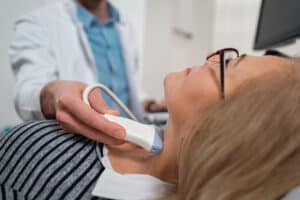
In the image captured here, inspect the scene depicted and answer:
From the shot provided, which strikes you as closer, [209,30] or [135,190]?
[135,190]

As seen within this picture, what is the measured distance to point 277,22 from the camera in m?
0.98

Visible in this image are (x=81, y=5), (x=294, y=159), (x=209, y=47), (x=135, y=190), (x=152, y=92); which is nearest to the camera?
(x=294, y=159)

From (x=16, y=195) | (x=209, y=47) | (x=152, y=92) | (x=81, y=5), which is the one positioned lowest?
(x=152, y=92)

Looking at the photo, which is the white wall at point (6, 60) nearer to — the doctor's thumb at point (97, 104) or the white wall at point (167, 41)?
the doctor's thumb at point (97, 104)

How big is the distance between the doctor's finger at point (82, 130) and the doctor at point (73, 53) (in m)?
0.19

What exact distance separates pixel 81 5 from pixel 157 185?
3.53ft

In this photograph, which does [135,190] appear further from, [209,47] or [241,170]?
[209,47]

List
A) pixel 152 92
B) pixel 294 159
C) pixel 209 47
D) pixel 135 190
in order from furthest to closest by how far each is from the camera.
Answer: pixel 152 92 → pixel 209 47 → pixel 135 190 → pixel 294 159

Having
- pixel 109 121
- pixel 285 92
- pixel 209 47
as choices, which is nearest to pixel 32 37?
pixel 109 121

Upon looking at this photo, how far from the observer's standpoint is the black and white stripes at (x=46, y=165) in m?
0.62

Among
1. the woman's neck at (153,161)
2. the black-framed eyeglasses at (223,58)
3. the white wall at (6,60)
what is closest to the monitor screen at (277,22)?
the black-framed eyeglasses at (223,58)

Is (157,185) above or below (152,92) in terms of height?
above

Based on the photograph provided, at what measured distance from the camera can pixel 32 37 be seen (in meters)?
1.31

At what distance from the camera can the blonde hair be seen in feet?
1.65
